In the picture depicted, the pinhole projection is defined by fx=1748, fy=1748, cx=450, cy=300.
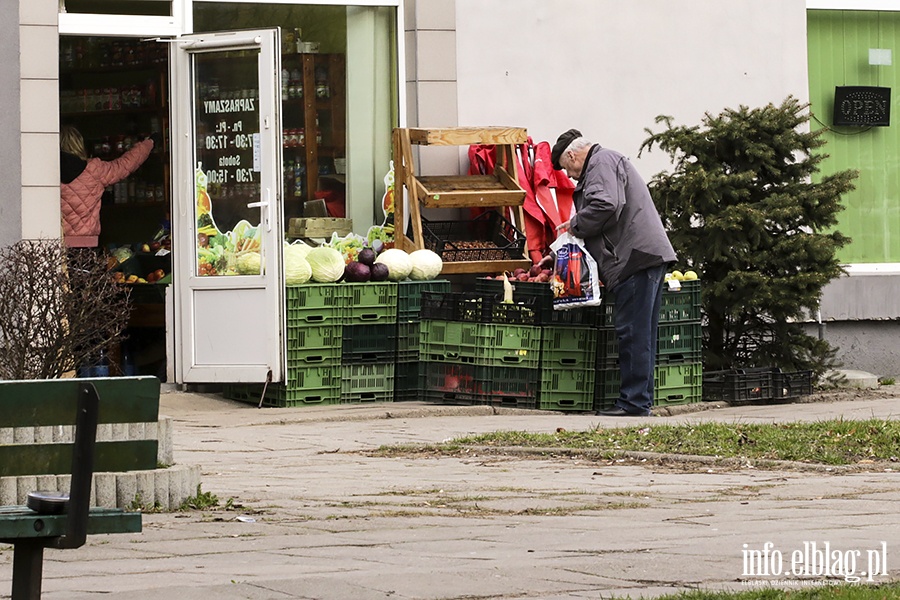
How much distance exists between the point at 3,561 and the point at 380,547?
1381 mm

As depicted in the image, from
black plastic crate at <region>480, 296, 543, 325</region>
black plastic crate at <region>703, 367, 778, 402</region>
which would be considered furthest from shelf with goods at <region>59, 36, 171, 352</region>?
black plastic crate at <region>703, 367, 778, 402</region>

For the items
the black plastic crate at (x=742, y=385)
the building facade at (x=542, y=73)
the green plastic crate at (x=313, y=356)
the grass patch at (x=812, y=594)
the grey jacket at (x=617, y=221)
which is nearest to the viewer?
the grass patch at (x=812, y=594)

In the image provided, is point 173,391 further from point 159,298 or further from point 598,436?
point 598,436

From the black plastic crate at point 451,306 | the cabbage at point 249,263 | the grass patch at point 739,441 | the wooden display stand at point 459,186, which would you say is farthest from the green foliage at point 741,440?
the wooden display stand at point 459,186

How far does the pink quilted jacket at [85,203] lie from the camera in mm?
14406

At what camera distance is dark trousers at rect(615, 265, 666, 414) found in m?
12.6

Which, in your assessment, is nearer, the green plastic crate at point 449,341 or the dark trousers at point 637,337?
the dark trousers at point 637,337

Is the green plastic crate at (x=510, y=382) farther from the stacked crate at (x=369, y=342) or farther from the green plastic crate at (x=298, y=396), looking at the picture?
the green plastic crate at (x=298, y=396)

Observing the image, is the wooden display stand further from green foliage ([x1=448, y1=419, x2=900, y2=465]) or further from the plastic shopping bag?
green foliage ([x1=448, y1=419, x2=900, y2=465])

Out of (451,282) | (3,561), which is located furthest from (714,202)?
(3,561)

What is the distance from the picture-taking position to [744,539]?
21.3ft

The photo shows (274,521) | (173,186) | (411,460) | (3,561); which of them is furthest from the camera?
(173,186)

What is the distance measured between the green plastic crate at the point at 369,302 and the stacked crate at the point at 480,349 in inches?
10.6

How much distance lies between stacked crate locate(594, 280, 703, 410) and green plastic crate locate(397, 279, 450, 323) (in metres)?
1.49
